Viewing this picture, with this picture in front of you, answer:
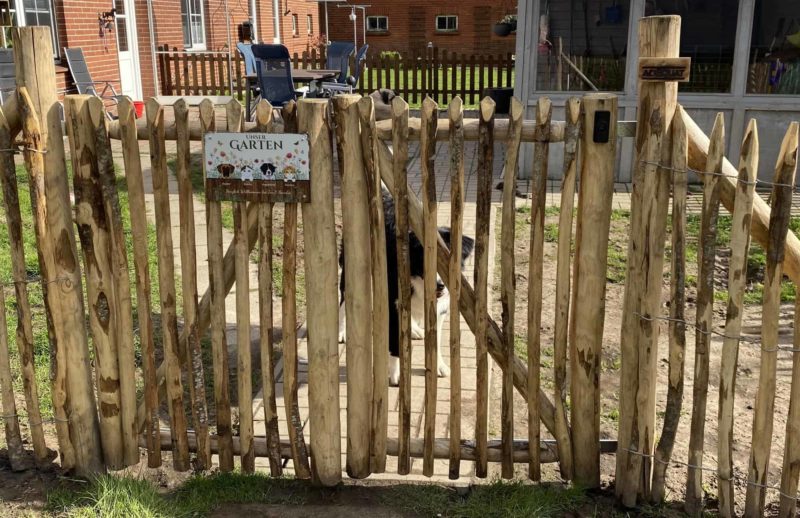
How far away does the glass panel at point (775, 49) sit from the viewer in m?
8.70

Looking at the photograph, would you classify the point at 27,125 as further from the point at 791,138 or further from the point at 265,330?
the point at 791,138

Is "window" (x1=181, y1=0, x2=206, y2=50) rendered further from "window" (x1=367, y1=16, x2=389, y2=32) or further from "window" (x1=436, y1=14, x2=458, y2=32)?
"window" (x1=436, y1=14, x2=458, y2=32)

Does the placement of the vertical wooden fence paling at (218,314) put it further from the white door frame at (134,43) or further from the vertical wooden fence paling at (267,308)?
the white door frame at (134,43)

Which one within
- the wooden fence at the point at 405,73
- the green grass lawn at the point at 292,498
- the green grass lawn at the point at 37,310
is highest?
the wooden fence at the point at 405,73

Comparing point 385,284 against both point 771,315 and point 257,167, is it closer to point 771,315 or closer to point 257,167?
point 257,167

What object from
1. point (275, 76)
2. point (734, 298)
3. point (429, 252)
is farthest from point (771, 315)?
point (275, 76)

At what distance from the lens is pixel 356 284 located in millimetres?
3111

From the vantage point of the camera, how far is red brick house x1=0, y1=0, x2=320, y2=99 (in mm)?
12562

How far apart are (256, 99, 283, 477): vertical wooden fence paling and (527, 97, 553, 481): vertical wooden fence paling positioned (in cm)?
99

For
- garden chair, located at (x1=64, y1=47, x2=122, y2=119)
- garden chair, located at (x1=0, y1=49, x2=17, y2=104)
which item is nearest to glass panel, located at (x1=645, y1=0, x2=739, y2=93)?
garden chair, located at (x1=0, y1=49, x2=17, y2=104)

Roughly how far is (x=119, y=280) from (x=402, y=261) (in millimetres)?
1143

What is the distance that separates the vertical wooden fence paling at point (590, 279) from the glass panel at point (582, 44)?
6542mm

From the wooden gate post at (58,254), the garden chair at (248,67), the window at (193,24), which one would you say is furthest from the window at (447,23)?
the wooden gate post at (58,254)

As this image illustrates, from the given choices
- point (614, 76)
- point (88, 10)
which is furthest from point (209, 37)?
point (614, 76)
